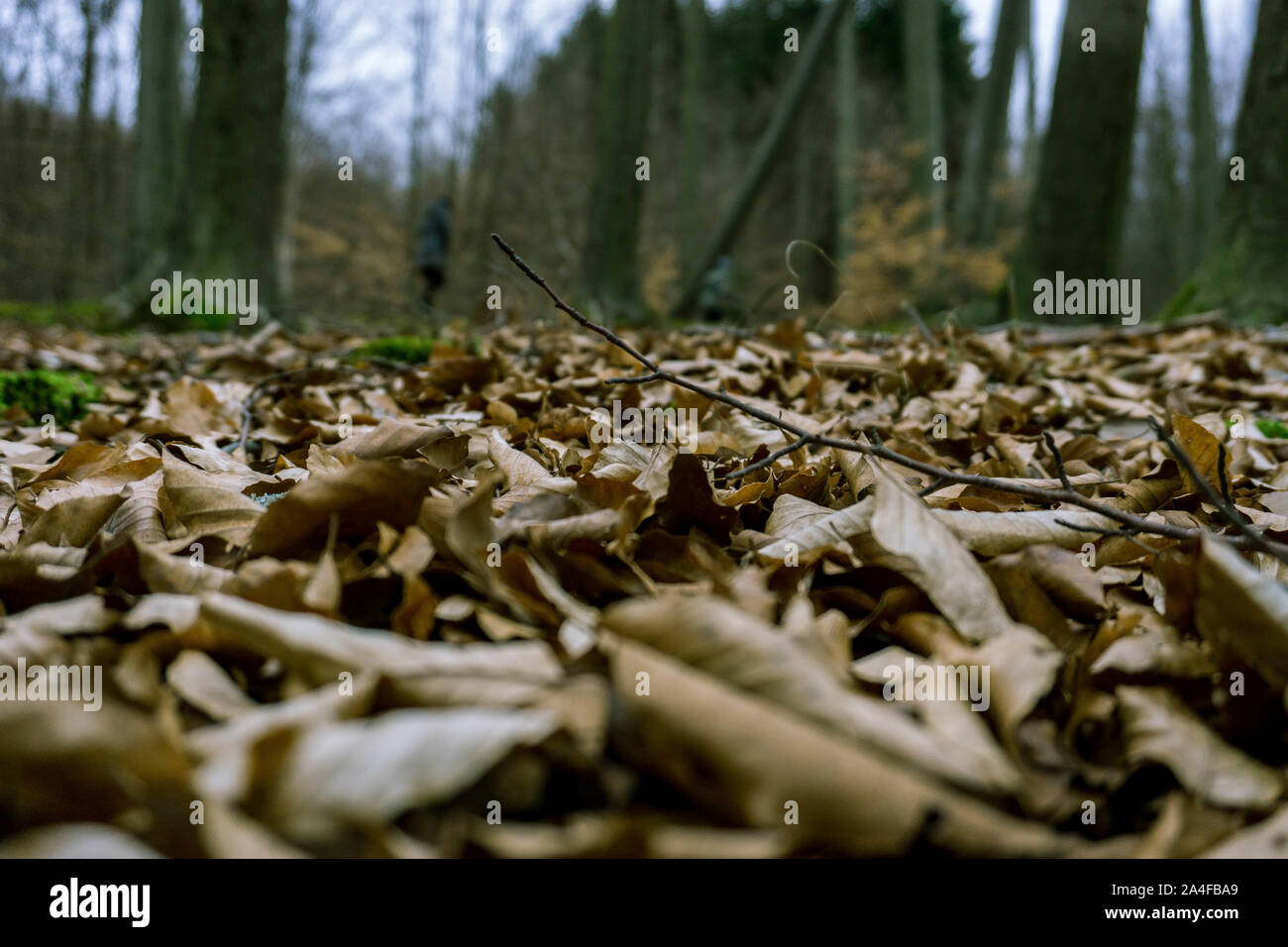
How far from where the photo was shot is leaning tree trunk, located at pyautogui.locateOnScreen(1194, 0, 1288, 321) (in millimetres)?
4434

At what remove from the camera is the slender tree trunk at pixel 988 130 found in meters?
12.8

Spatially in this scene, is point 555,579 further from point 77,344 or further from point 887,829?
point 77,344

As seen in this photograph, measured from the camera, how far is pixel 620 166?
775 centimetres

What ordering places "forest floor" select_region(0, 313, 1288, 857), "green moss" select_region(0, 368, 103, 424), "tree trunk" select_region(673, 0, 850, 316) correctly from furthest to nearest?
"tree trunk" select_region(673, 0, 850, 316) → "green moss" select_region(0, 368, 103, 424) → "forest floor" select_region(0, 313, 1288, 857)

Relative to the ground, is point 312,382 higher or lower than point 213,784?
higher

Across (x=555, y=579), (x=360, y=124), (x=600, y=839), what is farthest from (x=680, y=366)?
(x=360, y=124)

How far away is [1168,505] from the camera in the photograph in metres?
1.39

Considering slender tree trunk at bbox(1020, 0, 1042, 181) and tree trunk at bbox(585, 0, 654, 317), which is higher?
slender tree trunk at bbox(1020, 0, 1042, 181)

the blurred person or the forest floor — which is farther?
the blurred person

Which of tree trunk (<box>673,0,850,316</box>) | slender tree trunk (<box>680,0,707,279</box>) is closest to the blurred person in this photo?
tree trunk (<box>673,0,850,316</box>)

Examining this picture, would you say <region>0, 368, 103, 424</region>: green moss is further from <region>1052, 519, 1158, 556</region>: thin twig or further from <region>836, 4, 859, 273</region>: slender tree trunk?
<region>836, 4, 859, 273</region>: slender tree trunk

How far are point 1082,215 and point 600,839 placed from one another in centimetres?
635

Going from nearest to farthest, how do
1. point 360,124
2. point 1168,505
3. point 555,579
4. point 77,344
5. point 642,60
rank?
point 555,579 → point 1168,505 → point 77,344 → point 642,60 → point 360,124

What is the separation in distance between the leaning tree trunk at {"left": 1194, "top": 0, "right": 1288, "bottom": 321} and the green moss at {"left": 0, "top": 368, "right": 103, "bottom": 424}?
17.6 ft
